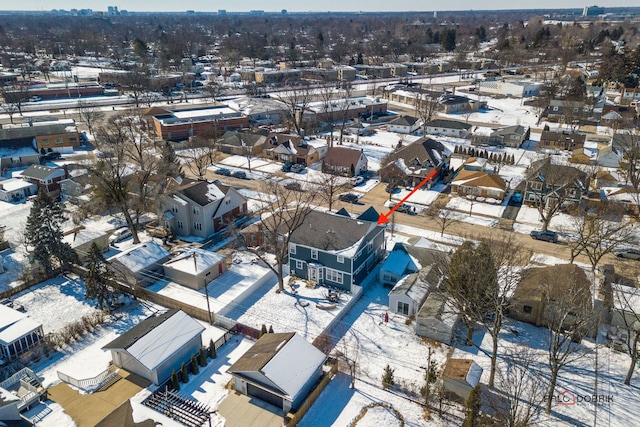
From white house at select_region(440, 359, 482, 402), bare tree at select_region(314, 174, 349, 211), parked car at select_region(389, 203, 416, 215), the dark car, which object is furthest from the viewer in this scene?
the dark car

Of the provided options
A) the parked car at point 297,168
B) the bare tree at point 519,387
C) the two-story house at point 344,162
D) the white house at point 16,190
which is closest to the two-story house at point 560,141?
the two-story house at point 344,162

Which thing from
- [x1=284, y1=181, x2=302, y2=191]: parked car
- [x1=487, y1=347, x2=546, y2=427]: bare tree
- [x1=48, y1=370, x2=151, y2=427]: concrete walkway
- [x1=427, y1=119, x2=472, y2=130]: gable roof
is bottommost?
[x1=48, y1=370, x2=151, y2=427]: concrete walkway

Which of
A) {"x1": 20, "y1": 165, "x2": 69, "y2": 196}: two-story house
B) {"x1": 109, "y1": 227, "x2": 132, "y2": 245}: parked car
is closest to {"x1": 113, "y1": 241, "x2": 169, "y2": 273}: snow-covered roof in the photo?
{"x1": 109, "y1": 227, "x2": 132, "y2": 245}: parked car

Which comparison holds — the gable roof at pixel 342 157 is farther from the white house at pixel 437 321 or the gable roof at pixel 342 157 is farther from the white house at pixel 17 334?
the white house at pixel 17 334

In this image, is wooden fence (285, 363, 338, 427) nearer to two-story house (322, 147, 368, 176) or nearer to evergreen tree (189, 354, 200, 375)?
evergreen tree (189, 354, 200, 375)

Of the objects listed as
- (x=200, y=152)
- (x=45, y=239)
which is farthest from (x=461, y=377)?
(x=200, y=152)

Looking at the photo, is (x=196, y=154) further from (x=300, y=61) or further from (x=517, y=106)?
(x=300, y=61)

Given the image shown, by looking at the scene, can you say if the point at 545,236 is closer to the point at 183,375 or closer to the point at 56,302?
the point at 183,375
